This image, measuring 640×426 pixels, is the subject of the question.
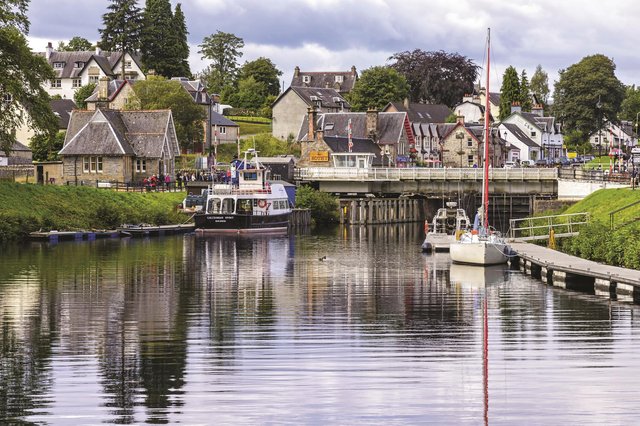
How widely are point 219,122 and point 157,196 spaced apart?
170ft

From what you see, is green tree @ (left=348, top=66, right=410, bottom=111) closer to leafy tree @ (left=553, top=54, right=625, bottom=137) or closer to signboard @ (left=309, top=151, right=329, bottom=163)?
leafy tree @ (left=553, top=54, right=625, bottom=137)

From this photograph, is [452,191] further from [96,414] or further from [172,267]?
[96,414]

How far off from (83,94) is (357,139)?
42255mm

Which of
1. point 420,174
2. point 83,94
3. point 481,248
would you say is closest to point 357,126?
point 420,174

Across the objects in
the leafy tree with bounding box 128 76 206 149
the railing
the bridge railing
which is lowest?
the railing

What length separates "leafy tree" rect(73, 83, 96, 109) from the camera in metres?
150

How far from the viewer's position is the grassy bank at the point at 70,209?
240 feet

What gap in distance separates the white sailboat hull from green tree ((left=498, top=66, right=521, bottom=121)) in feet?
387

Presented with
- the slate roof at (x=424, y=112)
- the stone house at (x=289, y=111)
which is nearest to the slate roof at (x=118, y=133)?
the stone house at (x=289, y=111)

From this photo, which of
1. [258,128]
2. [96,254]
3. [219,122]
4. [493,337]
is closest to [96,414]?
[493,337]

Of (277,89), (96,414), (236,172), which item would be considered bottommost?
(96,414)

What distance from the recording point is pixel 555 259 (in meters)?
53.7

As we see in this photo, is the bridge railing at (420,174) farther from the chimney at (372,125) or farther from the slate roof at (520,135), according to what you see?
the slate roof at (520,135)

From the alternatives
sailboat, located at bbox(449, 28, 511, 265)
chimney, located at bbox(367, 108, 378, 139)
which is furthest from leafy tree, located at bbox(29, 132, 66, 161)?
sailboat, located at bbox(449, 28, 511, 265)
